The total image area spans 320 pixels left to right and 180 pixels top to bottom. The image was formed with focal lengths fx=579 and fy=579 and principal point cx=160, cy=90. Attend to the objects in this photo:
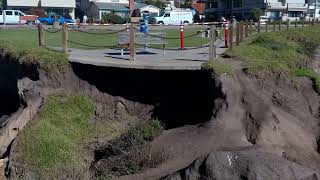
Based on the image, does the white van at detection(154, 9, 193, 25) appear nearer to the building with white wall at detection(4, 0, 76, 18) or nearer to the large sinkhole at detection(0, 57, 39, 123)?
the building with white wall at detection(4, 0, 76, 18)

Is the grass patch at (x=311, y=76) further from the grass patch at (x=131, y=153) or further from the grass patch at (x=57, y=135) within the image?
the grass patch at (x=57, y=135)

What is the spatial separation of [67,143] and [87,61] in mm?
2787

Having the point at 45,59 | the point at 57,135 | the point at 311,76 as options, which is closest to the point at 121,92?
the point at 45,59

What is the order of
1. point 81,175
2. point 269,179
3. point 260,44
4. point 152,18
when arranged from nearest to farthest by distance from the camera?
point 269,179, point 81,175, point 260,44, point 152,18

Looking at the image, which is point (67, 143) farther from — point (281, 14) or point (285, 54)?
point (281, 14)

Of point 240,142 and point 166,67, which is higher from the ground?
point 166,67

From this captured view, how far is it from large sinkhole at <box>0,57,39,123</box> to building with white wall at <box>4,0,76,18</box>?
204 ft

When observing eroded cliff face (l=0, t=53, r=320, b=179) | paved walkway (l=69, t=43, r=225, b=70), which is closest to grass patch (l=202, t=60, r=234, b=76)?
eroded cliff face (l=0, t=53, r=320, b=179)

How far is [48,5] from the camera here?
81.9m

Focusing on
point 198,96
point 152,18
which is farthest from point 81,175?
point 152,18

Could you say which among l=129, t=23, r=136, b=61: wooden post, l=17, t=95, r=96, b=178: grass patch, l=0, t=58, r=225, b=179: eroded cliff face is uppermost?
l=129, t=23, r=136, b=61: wooden post

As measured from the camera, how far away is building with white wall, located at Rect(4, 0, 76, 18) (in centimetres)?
8000

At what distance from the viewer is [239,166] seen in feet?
31.5

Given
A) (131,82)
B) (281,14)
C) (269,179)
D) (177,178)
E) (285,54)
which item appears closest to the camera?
(269,179)
